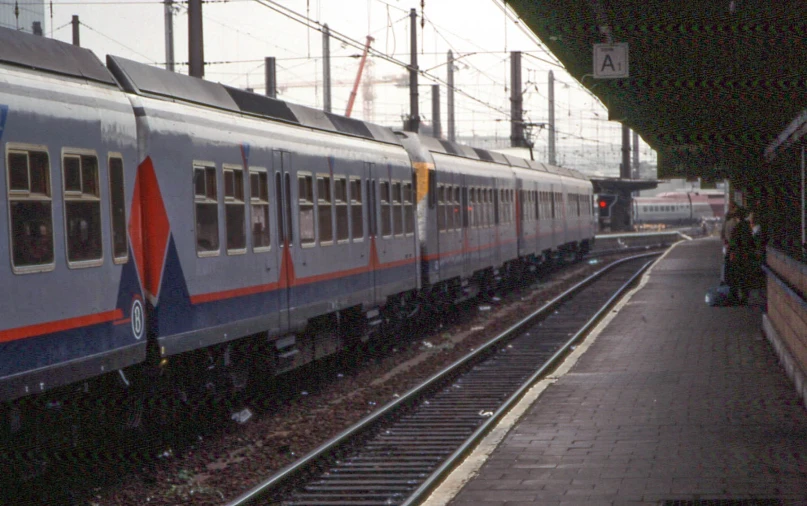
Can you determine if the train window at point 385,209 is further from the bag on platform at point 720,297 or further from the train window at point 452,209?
the bag on platform at point 720,297

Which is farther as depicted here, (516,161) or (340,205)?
(516,161)

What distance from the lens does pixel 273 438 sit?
36.0 ft

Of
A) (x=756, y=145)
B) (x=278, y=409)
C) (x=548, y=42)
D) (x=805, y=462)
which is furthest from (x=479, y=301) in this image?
(x=805, y=462)

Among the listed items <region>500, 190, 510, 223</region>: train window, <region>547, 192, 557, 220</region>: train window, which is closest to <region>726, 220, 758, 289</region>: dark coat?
<region>500, 190, 510, 223</region>: train window

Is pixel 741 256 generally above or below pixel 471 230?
below

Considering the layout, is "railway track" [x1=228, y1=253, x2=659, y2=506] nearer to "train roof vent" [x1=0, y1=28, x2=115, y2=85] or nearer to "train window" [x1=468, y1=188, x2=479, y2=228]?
"train roof vent" [x1=0, y1=28, x2=115, y2=85]

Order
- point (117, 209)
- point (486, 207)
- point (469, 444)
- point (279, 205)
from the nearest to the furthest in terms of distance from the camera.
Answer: point (117, 209)
point (469, 444)
point (279, 205)
point (486, 207)

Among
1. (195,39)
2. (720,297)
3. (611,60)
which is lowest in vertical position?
(720,297)

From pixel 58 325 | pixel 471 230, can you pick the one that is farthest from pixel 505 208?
pixel 58 325

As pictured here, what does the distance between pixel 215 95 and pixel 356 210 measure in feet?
13.5

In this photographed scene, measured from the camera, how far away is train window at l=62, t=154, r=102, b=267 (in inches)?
313

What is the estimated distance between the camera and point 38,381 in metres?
7.38

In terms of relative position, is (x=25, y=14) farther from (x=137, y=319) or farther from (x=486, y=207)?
(x=137, y=319)

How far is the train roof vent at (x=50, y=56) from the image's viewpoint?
749cm
